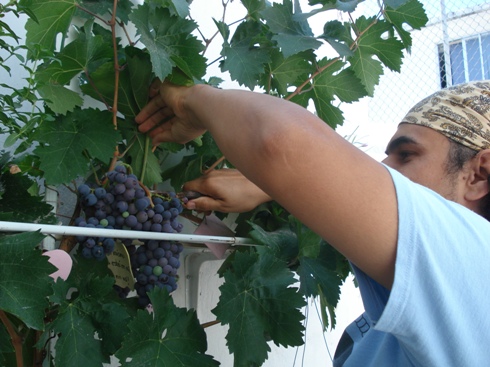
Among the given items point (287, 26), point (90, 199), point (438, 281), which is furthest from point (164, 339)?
point (287, 26)

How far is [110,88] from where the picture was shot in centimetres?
95

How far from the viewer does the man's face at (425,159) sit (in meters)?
0.85

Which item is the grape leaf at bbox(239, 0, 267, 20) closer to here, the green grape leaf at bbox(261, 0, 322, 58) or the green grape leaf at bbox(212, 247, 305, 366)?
the green grape leaf at bbox(261, 0, 322, 58)

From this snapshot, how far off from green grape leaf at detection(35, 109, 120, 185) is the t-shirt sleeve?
0.50 m

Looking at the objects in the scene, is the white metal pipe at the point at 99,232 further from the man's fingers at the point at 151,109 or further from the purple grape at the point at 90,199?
the man's fingers at the point at 151,109

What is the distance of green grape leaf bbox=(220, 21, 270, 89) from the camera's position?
37.0 inches

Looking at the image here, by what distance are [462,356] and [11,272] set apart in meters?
0.49

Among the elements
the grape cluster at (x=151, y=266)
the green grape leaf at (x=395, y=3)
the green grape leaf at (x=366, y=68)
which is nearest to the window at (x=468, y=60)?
the green grape leaf at (x=366, y=68)

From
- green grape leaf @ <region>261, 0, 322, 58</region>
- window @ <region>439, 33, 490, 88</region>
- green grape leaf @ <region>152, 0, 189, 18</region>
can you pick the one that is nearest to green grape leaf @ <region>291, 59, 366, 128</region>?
green grape leaf @ <region>261, 0, 322, 58</region>

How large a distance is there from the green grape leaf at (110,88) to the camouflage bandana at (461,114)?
1.53ft

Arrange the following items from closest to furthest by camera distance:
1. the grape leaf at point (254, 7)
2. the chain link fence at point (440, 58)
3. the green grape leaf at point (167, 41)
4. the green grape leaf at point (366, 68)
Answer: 1. the green grape leaf at point (167, 41)
2. the grape leaf at point (254, 7)
3. the green grape leaf at point (366, 68)
4. the chain link fence at point (440, 58)

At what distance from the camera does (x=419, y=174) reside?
33.8 inches

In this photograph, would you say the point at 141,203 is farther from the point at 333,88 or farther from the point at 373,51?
the point at 373,51

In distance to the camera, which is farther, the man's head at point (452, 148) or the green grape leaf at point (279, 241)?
the green grape leaf at point (279, 241)
